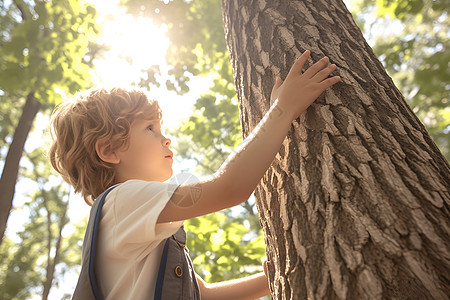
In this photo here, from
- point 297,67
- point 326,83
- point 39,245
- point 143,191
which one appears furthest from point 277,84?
point 39,245

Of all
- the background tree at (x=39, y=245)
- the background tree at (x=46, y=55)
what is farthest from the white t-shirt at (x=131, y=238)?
the background tree at (x=39, y=245)

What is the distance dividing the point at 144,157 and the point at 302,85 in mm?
918

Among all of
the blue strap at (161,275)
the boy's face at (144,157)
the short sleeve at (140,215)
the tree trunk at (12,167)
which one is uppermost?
the tree trunk at (12,167)

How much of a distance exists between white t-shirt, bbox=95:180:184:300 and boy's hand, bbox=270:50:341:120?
60cm

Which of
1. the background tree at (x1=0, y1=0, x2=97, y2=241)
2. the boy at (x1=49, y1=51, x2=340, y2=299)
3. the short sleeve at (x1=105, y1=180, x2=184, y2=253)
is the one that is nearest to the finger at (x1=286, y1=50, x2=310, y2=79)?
the boy at (x1=49, y1=51, x2=340, y2=299)

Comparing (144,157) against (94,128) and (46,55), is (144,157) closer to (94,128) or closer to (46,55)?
(94,128)

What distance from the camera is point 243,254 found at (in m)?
4.24

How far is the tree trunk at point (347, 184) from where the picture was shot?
0.93 meters

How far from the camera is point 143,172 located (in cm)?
172

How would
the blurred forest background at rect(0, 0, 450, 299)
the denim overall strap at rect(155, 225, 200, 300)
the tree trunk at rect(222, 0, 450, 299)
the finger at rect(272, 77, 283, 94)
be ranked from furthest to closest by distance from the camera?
the blurred forest background at rect(0, 0, 450, 299) < the finger at rect(272, 77, 283, 94) < the denim overall strap at rect(155, 225, 200, 300) < the tree trunk at rect(222, 0, 450, 299)

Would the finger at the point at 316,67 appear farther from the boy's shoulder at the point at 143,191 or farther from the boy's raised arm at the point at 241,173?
the boy's shoulder at the point at 143,191

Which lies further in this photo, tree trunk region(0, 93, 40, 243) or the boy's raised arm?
tree trunk region(0, 93, 40, 243)

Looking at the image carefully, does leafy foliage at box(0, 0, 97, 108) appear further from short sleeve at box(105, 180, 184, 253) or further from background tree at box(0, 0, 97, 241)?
short sleeve at box(105, 180, 184, 253)

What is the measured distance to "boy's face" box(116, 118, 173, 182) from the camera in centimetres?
172
